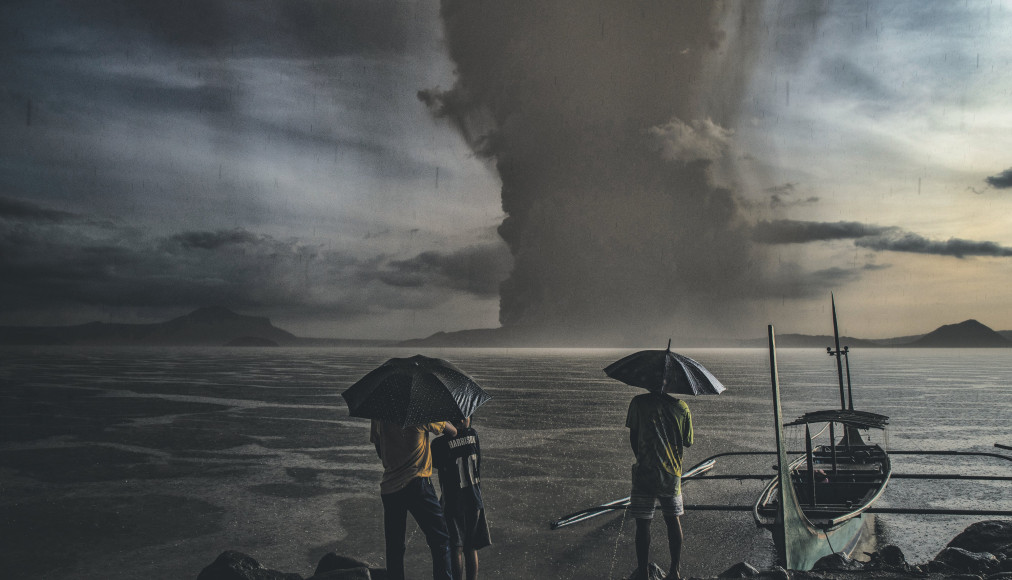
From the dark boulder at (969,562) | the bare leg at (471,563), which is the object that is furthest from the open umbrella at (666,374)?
the dark boulder at (969,562)

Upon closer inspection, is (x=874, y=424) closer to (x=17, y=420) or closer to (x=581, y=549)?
(x=581, y=549)

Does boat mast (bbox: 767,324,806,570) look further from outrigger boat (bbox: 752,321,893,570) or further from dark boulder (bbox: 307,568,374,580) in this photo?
dark boulder (bbox: 307,568,374,580)

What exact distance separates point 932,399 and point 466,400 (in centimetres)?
4389

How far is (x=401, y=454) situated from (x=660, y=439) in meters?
2.59

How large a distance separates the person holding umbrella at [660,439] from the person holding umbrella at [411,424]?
183cm

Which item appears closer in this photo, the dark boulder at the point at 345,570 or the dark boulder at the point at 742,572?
the dark boulder at the point at 345,570

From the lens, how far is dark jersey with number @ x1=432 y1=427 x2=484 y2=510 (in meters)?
5.34

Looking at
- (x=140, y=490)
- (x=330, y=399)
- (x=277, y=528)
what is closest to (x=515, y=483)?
(x=277, y=528)

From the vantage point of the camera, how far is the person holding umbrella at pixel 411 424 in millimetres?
4719

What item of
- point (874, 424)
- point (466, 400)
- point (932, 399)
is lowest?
point (932, 399)

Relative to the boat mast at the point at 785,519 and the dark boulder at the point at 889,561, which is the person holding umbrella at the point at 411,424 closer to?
the boat mast at the point at 785,519

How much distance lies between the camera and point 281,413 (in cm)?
2675

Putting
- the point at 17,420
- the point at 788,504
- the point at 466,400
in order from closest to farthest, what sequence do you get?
the point at 466,400 < the point at 788,504 < the point at 17,420

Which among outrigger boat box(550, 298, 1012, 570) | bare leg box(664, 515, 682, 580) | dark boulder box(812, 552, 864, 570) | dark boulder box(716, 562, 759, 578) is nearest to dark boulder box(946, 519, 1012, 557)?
outrigger boat box(550, 298, 1012, 570)
